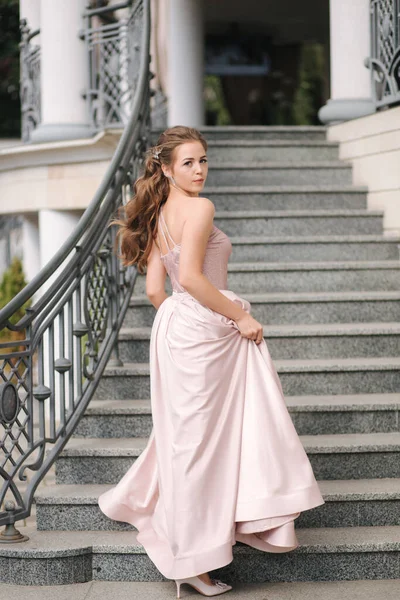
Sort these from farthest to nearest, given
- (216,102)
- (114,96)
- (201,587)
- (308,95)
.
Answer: (216,102) → (308,95) → (114,96) → (201,587)

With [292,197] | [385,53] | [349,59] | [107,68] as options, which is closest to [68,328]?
[292,197]

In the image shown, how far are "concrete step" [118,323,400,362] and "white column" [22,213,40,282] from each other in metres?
7.28

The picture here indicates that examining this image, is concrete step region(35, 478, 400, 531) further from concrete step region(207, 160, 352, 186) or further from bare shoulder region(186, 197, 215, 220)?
concrete step region(207, 160, 352, 186)

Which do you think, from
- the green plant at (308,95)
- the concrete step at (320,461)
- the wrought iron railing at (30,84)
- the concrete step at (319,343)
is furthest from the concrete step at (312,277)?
the green plant at (308,95)

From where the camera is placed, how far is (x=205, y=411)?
3.84m

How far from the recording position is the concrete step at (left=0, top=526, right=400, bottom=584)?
163 inches

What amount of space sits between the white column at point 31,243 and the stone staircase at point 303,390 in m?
5.33

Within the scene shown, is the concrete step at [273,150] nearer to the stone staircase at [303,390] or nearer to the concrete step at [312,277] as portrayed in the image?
the stone staircase at [303,390]

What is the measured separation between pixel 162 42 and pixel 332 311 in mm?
8803

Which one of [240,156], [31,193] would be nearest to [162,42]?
[31,193]

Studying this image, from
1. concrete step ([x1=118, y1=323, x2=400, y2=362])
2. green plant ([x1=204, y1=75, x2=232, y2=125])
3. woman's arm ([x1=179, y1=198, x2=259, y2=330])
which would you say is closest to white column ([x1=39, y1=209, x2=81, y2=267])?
concrete step ([x1=118, y1=323, x2=400, y2=362])

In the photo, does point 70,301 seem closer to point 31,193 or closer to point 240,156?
point 240,156

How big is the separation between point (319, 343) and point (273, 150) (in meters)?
2.96

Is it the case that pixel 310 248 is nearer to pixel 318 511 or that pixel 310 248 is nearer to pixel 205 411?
pixel 318 511
